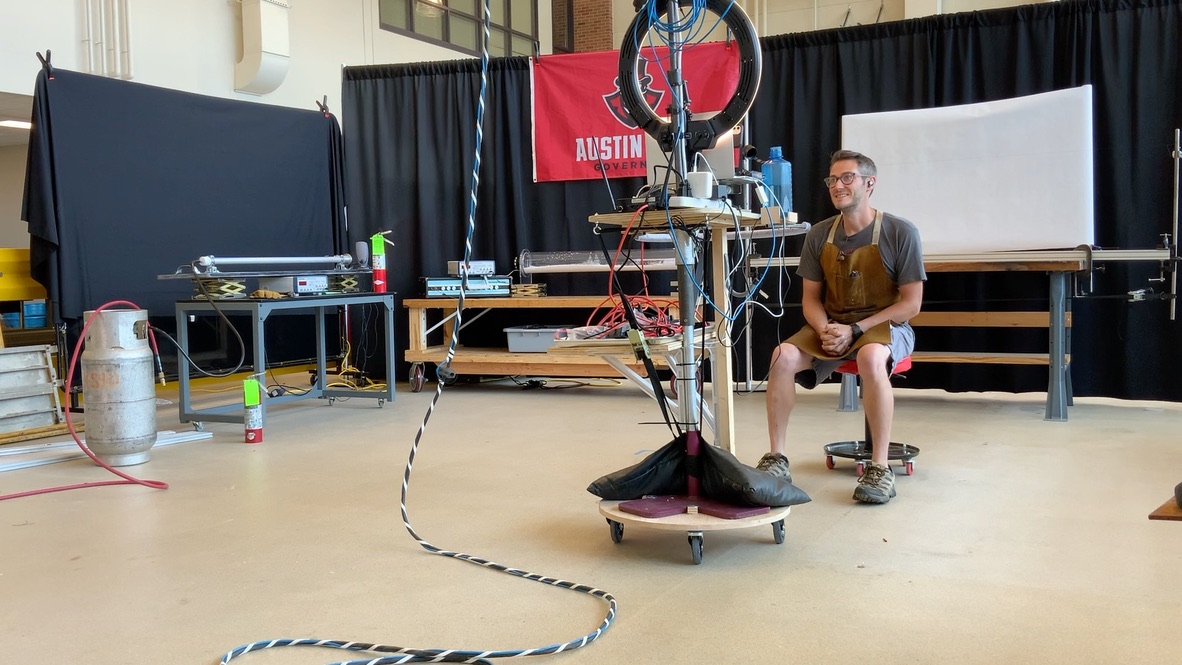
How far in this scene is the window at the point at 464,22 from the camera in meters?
8.43

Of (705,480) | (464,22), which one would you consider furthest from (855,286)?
(464,22)

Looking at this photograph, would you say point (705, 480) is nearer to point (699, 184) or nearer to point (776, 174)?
point (699, 184)

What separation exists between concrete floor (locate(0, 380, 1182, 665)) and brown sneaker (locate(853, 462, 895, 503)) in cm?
6

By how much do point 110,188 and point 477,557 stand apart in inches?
159

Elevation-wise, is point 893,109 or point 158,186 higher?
point 893,109

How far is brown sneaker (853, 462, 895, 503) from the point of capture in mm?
2678

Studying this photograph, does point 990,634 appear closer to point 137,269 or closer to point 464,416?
point 464,416

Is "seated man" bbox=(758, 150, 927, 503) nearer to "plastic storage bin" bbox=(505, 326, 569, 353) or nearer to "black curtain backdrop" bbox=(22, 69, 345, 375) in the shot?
"plastic storage bin" bbox=(505, 326, 569, 353)

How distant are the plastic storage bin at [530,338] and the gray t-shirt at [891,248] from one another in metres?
2.48

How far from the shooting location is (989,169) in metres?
4.40

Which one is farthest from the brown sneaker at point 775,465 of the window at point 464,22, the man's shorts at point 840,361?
the window at point 464,22

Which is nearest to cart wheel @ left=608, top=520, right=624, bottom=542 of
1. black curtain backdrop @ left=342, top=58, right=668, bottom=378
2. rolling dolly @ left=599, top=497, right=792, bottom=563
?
rolling dolly @ left=599, top=497, right=792, bottom=563

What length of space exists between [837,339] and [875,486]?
1.60ft

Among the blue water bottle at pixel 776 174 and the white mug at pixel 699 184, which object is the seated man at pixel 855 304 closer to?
the white mug at pixel 699 184
